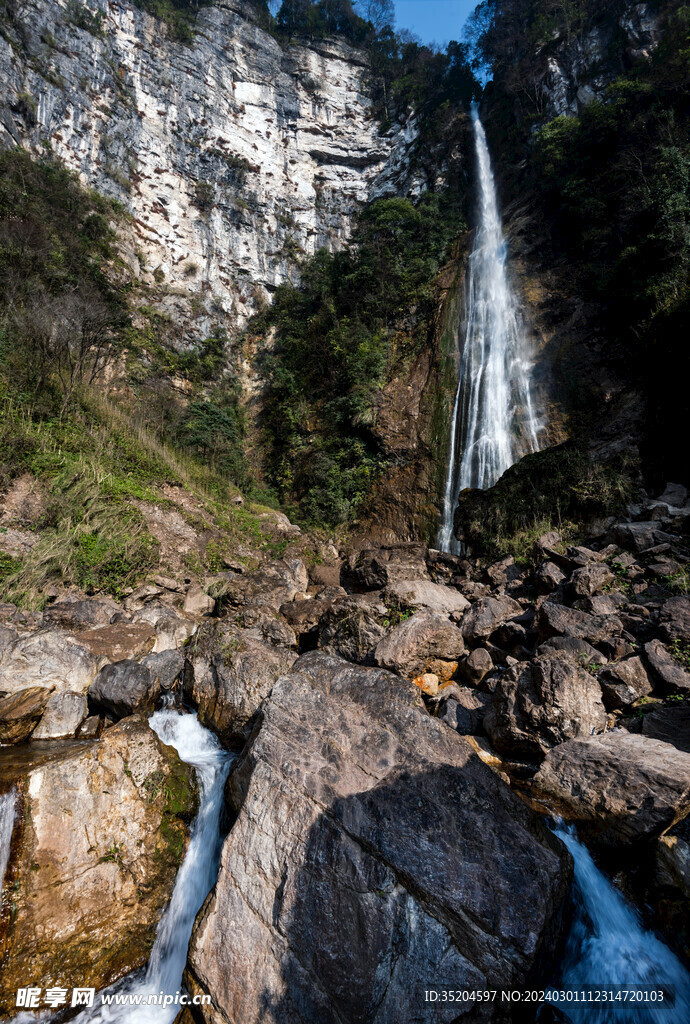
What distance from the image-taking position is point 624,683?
11.8 feet

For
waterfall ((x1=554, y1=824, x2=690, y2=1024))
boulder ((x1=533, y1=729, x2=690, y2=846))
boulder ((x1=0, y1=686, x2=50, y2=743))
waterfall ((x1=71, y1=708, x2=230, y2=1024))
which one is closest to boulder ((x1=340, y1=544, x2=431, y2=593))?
waterfall ((x1=71, y1=708, x2=230, y2=1024))

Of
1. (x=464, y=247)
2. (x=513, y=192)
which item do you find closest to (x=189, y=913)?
(x=464, y=247)

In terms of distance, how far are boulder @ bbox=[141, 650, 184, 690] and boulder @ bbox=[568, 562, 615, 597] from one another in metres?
4.97

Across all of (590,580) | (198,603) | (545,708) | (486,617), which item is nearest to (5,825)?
(545,708)

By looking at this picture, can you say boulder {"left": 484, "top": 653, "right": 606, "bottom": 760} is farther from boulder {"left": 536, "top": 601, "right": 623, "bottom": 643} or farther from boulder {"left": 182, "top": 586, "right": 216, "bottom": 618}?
boulder {"left": 182, "top": 586, "right": 216, "bottom": 618}

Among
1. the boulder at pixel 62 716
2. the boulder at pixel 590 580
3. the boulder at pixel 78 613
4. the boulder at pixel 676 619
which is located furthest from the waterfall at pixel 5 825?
the boulder at pixel 590 580

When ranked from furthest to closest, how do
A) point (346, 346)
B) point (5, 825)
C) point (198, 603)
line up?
point (346, 346) < point (198, 603) < point (5, 825)

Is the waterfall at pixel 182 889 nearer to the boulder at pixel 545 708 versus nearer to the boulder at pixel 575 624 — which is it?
the boulder at pixel 545 708

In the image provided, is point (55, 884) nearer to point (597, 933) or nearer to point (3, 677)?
Result: point (3, 677)

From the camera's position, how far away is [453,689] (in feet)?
14.3

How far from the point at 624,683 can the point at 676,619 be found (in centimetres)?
102

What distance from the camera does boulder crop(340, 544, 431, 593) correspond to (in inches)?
307

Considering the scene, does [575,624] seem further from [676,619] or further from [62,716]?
[62,716]

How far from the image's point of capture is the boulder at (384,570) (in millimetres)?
7801
